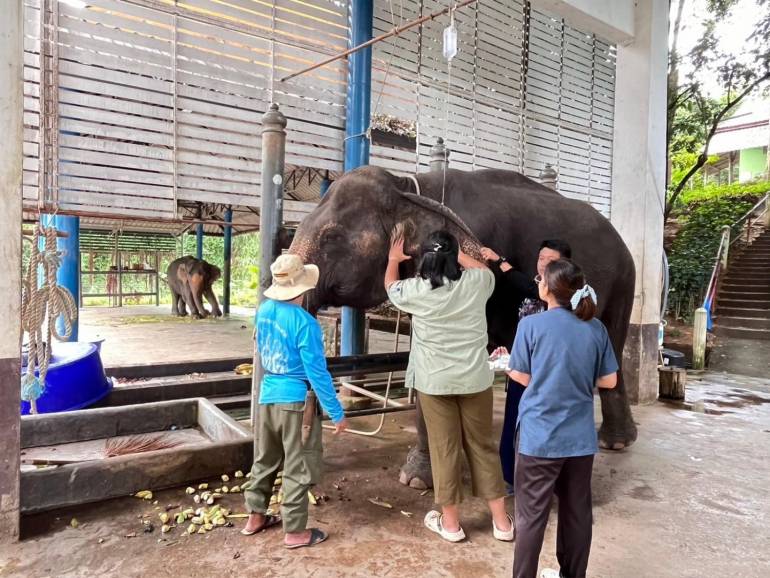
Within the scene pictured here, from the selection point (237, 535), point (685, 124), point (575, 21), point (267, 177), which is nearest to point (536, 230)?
point (267, 177)

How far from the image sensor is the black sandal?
2.56 m

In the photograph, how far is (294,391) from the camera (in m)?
2.59

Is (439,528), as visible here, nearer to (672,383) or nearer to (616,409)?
(616,409)

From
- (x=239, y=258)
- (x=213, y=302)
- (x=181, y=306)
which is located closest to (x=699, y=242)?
(x=213, y=302)

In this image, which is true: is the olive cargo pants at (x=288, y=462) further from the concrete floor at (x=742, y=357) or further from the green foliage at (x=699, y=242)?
the green foliage at (x=699, y=242)

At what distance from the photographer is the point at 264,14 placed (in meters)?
5.27

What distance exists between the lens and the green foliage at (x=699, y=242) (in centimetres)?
1275

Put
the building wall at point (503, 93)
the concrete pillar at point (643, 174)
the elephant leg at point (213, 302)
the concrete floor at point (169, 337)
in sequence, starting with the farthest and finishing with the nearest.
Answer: the elephant leg at point (213, 302)
the concrete floor at point (169, 337)
the building wall at point (503, 93)
the concrete pillar at point (643, 174)

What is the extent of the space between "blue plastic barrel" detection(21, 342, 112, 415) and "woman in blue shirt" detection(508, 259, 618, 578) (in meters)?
3.81

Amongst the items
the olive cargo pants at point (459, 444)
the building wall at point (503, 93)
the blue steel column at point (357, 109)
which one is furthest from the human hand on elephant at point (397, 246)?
the building wall at point (503, 93)

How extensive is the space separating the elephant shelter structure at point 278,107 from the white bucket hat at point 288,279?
83 centimetres

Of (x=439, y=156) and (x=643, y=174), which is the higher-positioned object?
(x=643, y=174)

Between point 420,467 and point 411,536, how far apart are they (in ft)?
2.25

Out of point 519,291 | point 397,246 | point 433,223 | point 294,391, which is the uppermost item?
point 433,223
